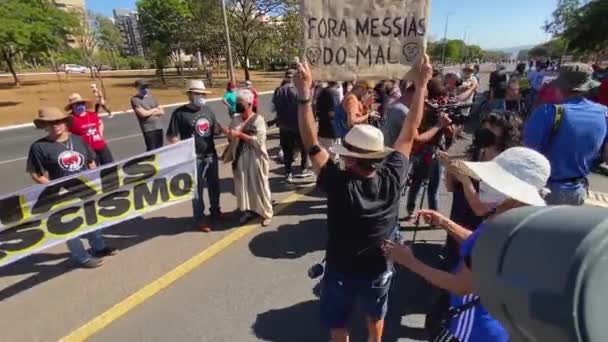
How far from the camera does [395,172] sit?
2242 mm

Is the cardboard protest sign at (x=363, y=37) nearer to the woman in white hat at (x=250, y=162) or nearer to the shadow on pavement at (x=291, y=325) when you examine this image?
the shadow on pavement at (x=291, y=325)

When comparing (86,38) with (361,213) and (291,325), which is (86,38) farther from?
(361,213)

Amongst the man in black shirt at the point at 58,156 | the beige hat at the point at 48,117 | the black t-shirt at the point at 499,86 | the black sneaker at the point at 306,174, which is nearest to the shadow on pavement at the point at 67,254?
the man in black shirt at the point at 58,156

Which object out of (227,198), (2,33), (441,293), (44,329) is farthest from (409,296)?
(2,33)

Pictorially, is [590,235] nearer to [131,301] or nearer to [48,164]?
[131,301]

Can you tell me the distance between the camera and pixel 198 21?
33781mm

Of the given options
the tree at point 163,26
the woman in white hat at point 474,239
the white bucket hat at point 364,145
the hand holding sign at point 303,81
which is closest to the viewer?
the woman in white hat at point 474,239

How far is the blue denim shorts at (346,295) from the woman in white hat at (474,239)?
47cm

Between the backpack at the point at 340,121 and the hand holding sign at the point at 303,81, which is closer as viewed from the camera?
the hand holding sign at the point at 303,81

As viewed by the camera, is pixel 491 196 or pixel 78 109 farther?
pixel 78 109

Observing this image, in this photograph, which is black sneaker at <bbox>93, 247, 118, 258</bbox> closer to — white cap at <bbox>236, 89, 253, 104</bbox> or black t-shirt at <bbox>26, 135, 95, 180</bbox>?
black t-shirt at <bbox>26, 135, 95, 180</bbox>

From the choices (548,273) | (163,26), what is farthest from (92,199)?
(163,26)

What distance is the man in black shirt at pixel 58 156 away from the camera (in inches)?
148

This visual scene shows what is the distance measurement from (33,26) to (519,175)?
102 ft
